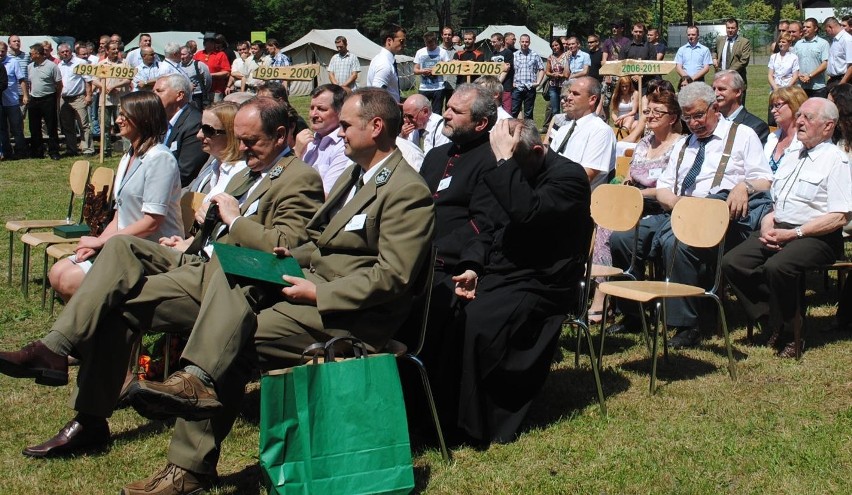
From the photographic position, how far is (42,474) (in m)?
4.44

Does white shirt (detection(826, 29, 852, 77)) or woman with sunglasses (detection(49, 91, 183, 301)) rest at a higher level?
white shirt (detection(826, 29, 852, 77))

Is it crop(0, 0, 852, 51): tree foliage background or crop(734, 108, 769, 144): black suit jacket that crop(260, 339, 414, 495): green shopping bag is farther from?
crop(0, 0, 852, 51): tree foliage background

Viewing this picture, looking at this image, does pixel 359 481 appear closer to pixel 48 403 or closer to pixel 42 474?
pixel 42 474

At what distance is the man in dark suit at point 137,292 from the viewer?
4.29 meters

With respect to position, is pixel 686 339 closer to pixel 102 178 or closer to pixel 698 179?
pixel 698 179

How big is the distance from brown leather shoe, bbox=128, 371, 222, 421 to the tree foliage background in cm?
5371

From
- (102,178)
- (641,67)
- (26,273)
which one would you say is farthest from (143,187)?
(641,67)

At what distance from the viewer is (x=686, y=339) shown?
21.2ft

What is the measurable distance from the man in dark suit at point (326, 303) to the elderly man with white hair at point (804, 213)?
277 centimetres

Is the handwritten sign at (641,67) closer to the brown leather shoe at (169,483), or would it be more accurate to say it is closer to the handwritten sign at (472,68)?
the handwritten sign at (472,68)

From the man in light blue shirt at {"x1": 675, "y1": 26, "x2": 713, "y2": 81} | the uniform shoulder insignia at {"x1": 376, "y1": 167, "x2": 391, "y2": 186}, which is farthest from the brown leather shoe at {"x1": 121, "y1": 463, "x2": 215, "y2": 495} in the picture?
the man in light blue shirt at {"x1": 675, "y1": 26, "x2": 713, "y2": 81}

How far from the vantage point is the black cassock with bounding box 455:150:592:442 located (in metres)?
4.66

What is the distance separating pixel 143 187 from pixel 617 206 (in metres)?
2.87

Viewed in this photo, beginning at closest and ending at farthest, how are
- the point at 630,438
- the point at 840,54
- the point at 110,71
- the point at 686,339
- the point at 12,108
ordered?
1. the point at 630,438
2. the point at 686,339
3. the point at 110,71
4. the point at 840,54
5. the point at 12,108
